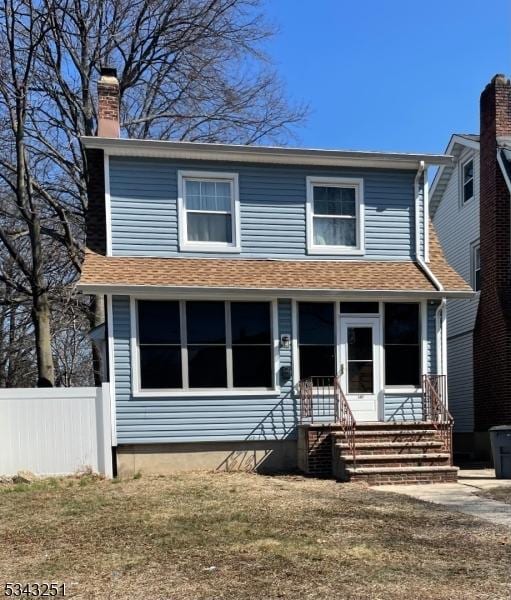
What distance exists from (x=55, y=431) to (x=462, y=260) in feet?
38.6

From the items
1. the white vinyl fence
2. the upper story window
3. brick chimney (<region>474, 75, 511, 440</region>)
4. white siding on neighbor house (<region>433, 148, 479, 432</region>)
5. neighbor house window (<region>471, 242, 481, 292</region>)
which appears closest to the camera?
the white vinyl fence

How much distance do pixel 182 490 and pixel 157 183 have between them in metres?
5.65

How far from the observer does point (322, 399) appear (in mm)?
10586

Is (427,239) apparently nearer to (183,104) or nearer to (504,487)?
(504,487)

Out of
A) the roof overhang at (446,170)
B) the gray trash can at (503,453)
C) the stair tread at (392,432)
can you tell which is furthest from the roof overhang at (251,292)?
the roof overhang at (446,170)

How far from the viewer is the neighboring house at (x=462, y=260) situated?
581 inches

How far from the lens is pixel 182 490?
27.2ft

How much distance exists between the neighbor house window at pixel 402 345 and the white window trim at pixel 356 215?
138 cm

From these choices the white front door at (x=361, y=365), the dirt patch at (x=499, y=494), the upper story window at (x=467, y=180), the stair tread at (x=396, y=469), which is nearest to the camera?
the dirt patch at (x=499, y=494)

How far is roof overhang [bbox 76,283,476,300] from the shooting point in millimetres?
9664

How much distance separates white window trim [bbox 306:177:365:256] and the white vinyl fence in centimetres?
487

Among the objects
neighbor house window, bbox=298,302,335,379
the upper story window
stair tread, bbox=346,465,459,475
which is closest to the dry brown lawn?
stair tread, bbox=346,465,459,475

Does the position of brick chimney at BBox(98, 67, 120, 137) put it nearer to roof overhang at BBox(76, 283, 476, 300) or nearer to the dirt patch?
roof overhang at BBox(76, 283, 476, 300)

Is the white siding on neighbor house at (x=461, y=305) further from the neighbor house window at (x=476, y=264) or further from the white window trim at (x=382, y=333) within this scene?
the white window trim at (x=382, y=333)
